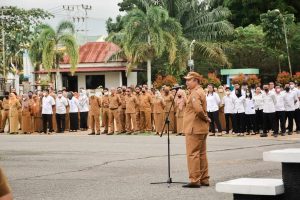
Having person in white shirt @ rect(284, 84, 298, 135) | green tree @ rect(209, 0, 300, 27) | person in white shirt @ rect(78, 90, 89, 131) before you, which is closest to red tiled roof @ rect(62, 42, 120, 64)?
green tree @ rect(209, 0, 300, 27)

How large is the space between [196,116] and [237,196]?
20.7 ft

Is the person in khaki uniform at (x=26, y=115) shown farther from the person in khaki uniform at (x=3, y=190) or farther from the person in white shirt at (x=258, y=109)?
the person in khaki uniform at (x=3, y=190)

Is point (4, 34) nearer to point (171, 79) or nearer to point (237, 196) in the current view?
point (171, 79)

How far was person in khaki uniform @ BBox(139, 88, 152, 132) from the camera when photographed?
1123 inches

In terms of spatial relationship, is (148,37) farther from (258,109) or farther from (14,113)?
(258,109)

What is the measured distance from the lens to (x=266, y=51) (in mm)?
57094

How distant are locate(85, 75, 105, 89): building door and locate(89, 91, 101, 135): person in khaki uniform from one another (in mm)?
27429

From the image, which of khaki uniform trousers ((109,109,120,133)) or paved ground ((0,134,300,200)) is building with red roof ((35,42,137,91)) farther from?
paved ground ((0,134,300,200))

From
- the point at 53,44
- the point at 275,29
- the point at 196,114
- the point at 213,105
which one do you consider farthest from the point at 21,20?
the point at 196,114

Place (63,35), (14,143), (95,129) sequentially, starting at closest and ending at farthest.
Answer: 1. (14,143)
2. (95,129)
3. (63,35)

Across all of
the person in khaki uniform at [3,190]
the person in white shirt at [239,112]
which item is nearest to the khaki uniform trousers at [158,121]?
the person in white shirt at [239,112]

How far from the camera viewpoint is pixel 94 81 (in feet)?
190

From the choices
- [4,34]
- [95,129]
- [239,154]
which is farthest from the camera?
[4,34]

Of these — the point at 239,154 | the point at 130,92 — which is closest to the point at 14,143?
the point at 130,92
